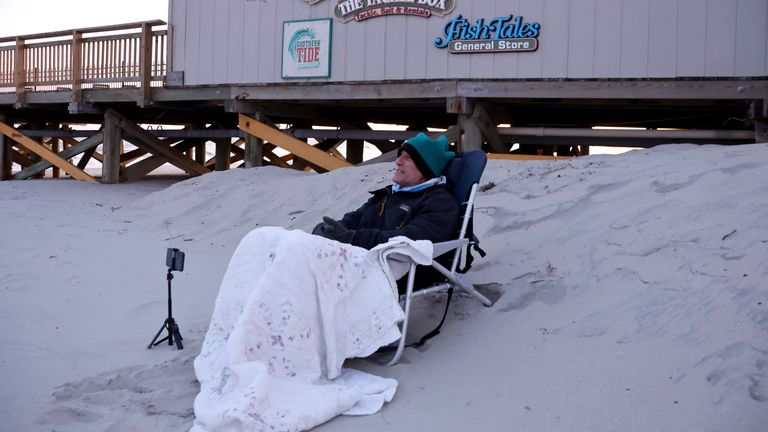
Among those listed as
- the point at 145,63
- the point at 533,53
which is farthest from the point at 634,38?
the point at 145,63

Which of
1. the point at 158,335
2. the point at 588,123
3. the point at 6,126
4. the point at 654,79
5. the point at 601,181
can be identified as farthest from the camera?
the point at 6,126

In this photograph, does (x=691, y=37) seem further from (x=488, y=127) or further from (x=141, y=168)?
(x=141, y=168)

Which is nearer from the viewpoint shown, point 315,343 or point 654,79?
point 315,343

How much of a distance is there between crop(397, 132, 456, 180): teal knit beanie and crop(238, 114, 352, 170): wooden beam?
21.1 ft

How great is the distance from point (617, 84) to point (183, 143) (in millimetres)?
9925

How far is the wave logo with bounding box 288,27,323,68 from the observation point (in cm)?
Result: 1131

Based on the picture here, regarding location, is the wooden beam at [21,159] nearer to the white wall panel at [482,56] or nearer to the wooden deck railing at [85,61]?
the wooden deck railing at [85,61]

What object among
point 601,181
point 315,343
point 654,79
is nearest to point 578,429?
point 315,343

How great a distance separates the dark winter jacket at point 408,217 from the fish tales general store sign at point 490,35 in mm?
5544

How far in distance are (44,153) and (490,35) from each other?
29.0 ft

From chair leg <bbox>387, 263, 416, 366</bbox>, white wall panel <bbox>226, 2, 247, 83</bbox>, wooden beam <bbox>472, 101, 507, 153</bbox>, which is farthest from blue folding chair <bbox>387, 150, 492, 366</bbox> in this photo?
white wall panel <bbox>226, 2, 247, 83</bbox>

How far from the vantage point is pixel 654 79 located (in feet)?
30.5

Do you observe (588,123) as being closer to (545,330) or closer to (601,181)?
(601,181)

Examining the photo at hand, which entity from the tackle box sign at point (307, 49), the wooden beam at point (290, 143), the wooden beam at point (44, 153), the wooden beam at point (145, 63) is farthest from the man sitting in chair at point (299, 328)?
the wooden beam at point (44, 153)
